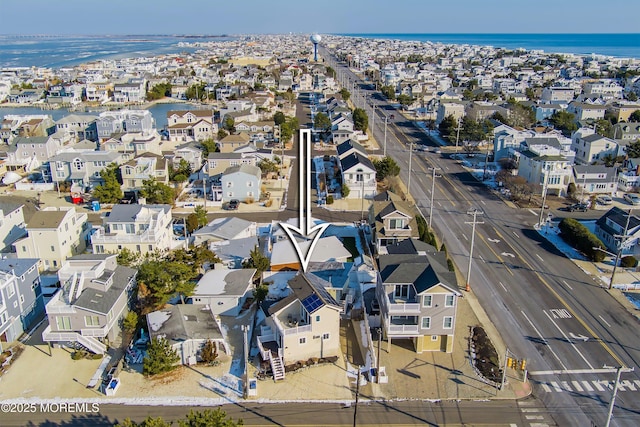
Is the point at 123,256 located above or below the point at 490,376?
above

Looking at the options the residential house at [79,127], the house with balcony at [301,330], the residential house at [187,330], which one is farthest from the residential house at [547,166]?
the residential house at [79,127]

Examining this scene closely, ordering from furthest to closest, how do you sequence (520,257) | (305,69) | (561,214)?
(305,69), (561,214), (520,257)

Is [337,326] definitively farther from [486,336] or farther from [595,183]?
[595,183]

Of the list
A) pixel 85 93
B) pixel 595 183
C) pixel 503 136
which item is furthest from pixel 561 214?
pixel 85 93

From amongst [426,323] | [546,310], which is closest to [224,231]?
[426,323]

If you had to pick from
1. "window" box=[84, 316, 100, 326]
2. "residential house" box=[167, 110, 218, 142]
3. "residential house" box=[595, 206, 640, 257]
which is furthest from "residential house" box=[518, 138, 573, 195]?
"residential house" box=[167, 110, 218, 142]

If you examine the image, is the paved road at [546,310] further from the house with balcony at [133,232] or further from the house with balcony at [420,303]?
the house with balcony at [133,232]

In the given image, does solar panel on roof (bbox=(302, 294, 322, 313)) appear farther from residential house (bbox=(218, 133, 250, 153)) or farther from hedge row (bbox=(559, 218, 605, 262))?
residential house (bbox=(218, 133, 250, 153))
